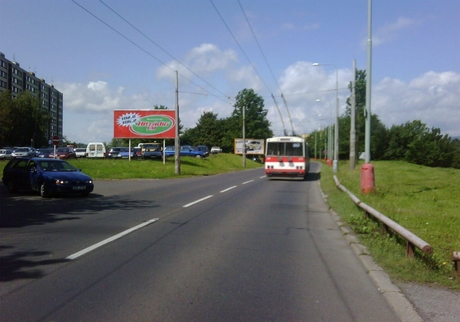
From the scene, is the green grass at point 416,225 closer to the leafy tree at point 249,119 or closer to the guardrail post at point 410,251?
the guardrail post at point 410,251

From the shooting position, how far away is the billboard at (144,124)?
42.4 meters

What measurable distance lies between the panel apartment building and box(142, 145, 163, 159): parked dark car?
181 ft

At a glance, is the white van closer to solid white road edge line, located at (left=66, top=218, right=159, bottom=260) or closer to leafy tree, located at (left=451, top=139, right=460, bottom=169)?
solid white road edge line, located at (left=66, top=218, right=159, bottom=260)

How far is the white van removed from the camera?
52484 millimetres

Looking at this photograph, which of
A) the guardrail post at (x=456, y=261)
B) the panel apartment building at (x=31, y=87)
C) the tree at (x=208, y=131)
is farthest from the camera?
the tree at (x=208, y=131)

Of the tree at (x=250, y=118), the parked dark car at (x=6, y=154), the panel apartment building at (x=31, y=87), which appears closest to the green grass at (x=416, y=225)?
the parked dark car at (x=6, y=154)

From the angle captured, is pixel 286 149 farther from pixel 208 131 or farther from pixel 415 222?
pixel 208 131

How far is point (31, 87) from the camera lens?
12219 centimetres

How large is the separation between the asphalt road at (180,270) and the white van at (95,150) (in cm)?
4036

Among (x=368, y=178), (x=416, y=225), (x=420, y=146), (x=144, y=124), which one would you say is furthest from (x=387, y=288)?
(x=420, y=146)

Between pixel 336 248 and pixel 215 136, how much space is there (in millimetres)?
108009

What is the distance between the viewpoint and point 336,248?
351 inches

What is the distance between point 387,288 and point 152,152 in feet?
149

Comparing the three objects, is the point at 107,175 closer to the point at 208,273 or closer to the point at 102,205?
the point at 102,205
